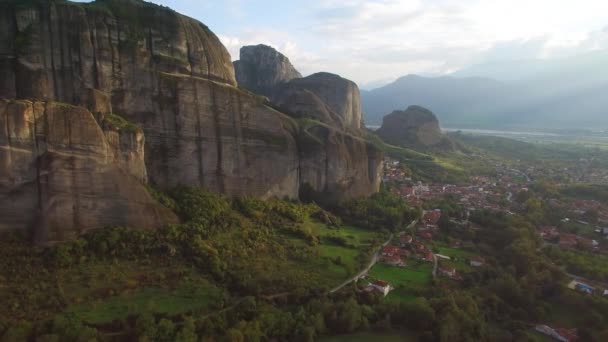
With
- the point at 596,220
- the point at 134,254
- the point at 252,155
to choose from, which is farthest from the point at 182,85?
the point at 596,220

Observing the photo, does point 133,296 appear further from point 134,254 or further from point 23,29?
point 23,29

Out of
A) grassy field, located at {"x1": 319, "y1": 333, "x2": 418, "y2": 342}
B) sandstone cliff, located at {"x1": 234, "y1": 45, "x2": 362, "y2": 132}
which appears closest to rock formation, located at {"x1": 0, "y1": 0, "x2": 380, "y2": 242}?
grassy field, located at {"x1": 319, "y1": 333, "x2": 418, "y2": 342}

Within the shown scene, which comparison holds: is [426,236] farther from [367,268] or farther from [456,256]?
[367,268]

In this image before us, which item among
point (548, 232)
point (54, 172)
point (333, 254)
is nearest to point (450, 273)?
point (333, 254)

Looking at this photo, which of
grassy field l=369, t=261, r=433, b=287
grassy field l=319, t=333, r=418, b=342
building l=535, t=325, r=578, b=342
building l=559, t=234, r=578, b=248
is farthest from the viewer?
building l=559, t=234, r=578, b=248

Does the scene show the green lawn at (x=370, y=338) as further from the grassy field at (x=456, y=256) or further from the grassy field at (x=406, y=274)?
the grassy field at (x=456, y=256)

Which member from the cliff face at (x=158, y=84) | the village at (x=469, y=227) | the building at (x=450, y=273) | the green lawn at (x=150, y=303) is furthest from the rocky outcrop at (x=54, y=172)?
the building at (x=450, y=273)

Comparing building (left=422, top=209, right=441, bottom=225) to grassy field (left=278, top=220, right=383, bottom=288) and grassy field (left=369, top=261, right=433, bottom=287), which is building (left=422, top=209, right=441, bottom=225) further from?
grassy field (left=369, top=261, right=433, bottom=287)
